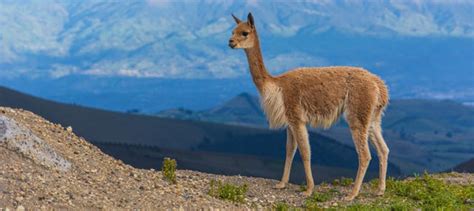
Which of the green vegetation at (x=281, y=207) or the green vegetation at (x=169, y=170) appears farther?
the green vegetation at (x=169, y=170)

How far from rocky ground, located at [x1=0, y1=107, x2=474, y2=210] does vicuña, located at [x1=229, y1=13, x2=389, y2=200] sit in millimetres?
1487

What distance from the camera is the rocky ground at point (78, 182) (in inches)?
584

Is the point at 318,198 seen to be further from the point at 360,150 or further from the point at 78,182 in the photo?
the point at 78,182

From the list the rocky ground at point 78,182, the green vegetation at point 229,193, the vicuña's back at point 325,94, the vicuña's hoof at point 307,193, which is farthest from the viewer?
the vicuña's hoof at point 307,193

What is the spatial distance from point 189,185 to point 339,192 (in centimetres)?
353

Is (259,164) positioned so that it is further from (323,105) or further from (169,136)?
(323,105)

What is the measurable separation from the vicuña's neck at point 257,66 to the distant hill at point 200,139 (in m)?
89.2

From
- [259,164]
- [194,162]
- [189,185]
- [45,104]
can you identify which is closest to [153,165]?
[194,162]

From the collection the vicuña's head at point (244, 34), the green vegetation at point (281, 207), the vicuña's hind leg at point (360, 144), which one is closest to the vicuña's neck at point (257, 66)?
the vicuña's head at point (244, 34)

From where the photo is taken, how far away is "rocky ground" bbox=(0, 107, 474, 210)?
14.8 metres

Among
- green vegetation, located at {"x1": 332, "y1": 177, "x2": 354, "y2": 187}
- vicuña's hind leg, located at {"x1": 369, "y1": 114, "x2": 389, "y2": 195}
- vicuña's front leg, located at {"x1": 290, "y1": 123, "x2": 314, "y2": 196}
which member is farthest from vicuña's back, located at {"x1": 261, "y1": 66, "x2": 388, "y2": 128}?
green vegetation, located at {"x1": 332, "y1": 177, "x2": 354, "y2": 187}

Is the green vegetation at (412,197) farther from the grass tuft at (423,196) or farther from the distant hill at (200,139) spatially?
the distant hill at (200,139)

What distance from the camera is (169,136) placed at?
516 ft

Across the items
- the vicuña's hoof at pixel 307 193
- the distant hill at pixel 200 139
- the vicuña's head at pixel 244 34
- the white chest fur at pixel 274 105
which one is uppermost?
the distant hill at pixel 200 139
